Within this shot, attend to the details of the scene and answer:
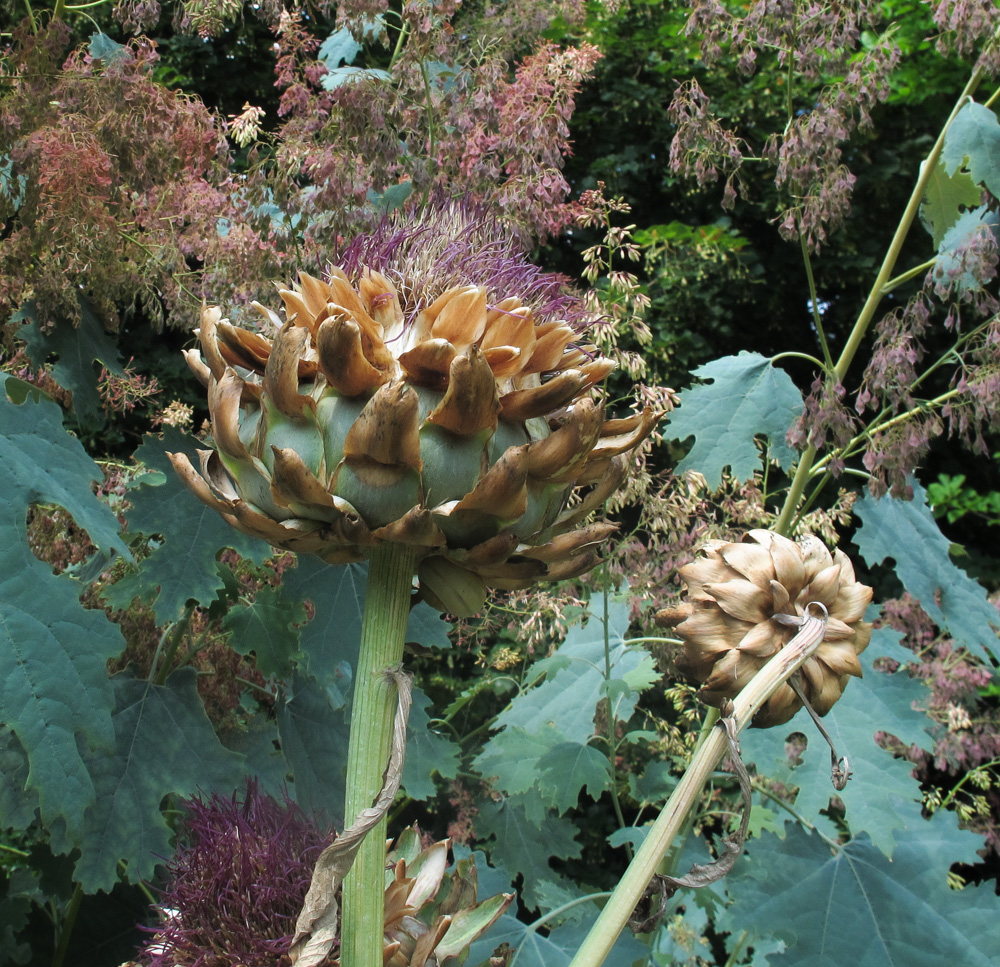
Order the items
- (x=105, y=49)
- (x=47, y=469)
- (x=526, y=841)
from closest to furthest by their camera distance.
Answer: (x=47, y=469)
(x=105, y=49)
(x=526, y=841)

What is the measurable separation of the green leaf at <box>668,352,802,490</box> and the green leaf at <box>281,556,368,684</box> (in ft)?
2.09

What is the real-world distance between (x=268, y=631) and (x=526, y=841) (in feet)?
3.02

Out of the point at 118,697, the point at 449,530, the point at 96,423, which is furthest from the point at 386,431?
the point at 96,423

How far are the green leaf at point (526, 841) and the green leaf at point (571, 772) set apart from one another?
39 cm

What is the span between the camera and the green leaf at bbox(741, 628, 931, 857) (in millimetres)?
1215

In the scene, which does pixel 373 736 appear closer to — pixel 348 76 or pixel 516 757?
pixel 516 757

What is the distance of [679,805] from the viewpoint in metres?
0.51

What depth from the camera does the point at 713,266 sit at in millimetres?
4848

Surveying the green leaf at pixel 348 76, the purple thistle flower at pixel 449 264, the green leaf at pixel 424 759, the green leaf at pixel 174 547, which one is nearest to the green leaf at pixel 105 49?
the green leaf at pixel 348 76

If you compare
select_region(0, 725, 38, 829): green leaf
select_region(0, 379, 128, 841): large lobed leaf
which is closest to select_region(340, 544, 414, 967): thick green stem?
select_region(0, 379, 128, 841): large lobed leaf

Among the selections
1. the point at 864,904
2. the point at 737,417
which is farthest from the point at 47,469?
the point at 864,904

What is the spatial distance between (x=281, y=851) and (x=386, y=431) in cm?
34

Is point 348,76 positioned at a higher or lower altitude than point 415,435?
higher

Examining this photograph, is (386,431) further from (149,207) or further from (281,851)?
(149,207)
